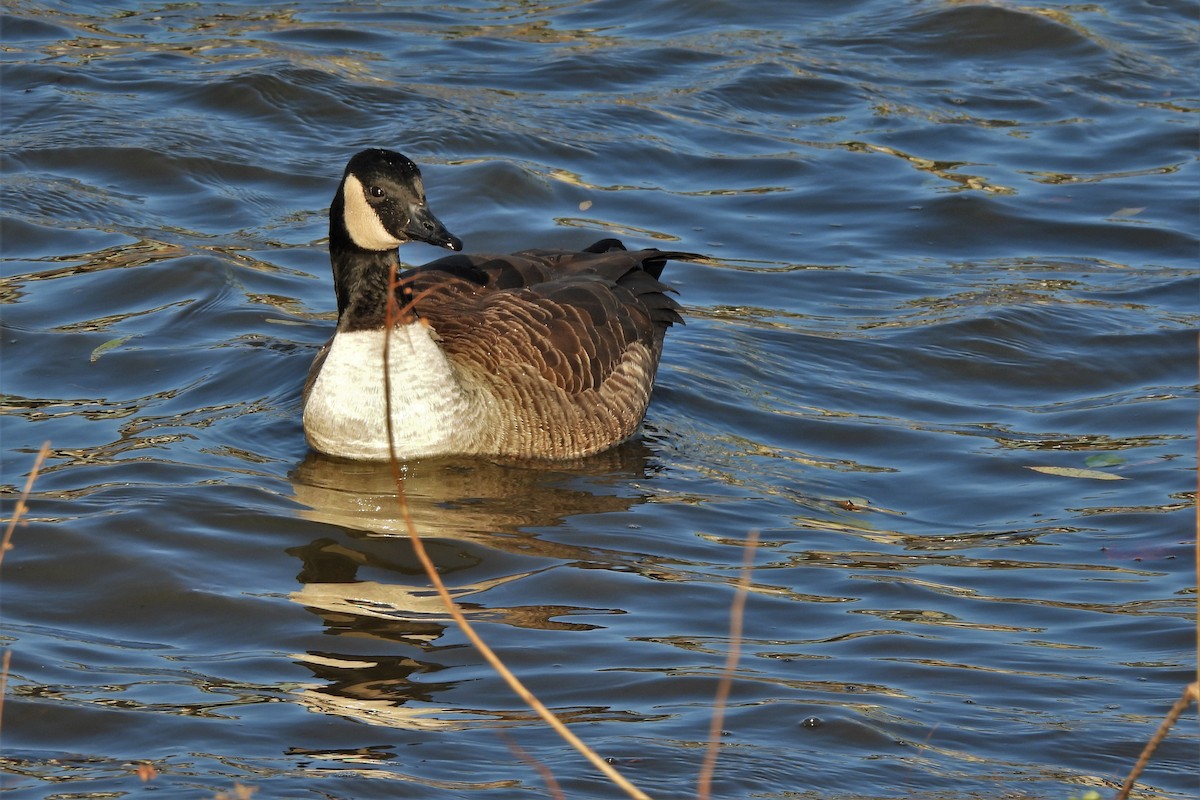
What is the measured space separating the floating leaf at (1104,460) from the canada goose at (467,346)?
7.84 feet

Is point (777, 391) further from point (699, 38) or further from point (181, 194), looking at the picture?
point (699, 38)

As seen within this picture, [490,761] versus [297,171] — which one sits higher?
[297,171]

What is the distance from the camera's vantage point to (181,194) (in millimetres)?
12508

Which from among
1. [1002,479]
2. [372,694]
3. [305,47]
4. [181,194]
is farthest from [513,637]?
[305,47]

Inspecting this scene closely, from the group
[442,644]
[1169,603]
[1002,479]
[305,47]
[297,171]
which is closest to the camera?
[442,644]

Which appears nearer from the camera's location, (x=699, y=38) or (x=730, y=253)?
(x=730, y=253)

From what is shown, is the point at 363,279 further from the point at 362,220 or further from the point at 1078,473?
the point at 1078,473

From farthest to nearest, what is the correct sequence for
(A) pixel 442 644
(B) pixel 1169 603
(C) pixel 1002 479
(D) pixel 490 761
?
(C) pixel 1002 479, (B) pixel 1169 603, (A) pixel 442 644, (D) pixel 490 761

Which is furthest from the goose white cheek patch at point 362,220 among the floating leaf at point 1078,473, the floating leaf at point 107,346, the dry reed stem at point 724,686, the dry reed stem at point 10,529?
the floating leaf at point 1078,473

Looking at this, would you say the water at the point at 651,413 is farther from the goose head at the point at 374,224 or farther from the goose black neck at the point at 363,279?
the goose head at the point at 374,224

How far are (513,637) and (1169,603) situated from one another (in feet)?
9.11

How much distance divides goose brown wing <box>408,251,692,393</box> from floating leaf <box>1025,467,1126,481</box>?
2225 millimetres

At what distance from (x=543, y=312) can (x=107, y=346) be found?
9.12 feet

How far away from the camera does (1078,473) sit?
9.02 meters
